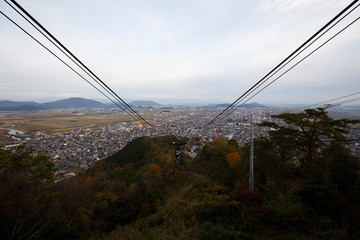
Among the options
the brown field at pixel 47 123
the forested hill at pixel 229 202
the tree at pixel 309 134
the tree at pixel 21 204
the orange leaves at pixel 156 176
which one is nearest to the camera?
the tree at pixel 21 204

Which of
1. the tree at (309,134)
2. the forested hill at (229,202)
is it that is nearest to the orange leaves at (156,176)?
the forested hill at (229,202)

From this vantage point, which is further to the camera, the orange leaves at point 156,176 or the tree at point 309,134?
the orange leaves at point 156,176

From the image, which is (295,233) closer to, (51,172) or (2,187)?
(2,187)

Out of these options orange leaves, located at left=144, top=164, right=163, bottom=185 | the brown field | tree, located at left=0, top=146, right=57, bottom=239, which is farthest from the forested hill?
the brown field

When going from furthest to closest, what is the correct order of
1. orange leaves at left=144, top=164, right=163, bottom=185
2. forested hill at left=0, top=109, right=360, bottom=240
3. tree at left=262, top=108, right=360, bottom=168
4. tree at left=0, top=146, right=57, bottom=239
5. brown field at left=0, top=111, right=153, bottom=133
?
1. brown field at left=0, top=111, right=153, bottom=133
2. orange leaves at left=144, top=164, right=163, bottom=185
3. tree at left=262, top=108, right=360, bottom=168
4. forested hill at left=0, top=109, right=360, bottom=240
5. tree at left=0, top=146, right=57, bottom=239

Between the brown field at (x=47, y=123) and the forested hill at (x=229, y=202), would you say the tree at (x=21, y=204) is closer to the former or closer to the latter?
the forested hill at (x=229, y=202)

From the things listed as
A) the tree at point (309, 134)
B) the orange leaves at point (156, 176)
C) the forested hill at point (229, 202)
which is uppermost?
the tree at point (309, 134)

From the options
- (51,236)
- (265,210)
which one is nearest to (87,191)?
(51,236)

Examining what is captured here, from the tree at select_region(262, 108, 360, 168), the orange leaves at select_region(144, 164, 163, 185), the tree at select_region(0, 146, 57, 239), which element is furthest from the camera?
the orange leaves at select_region(144, 164, 163, 185)

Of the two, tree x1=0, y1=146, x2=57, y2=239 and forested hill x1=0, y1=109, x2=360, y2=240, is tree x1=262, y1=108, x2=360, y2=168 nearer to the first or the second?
forested hill x1=0, y1=109, x2=360, y2=240

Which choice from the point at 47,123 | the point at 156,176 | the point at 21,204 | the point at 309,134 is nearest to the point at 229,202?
the point at 309,134
